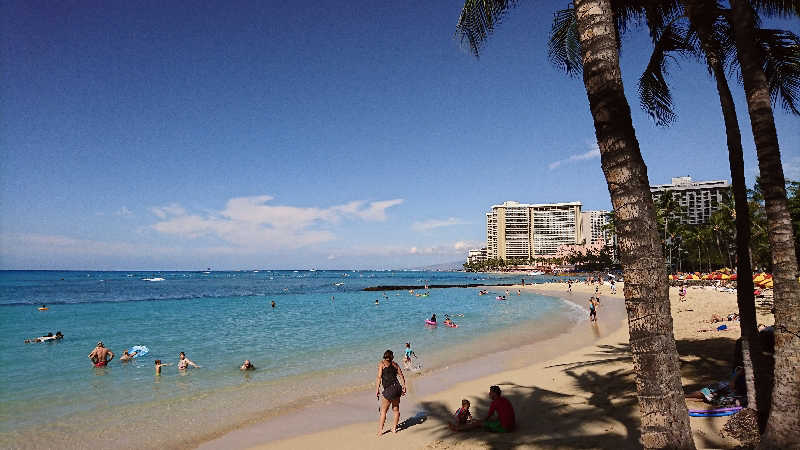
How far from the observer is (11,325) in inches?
1202

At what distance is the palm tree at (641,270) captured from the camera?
2863 mm

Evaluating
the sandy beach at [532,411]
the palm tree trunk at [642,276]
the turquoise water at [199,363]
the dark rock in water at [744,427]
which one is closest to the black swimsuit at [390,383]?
the sandy beach at [532,411]

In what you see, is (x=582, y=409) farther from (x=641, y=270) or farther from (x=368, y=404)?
(x=641, y=270)

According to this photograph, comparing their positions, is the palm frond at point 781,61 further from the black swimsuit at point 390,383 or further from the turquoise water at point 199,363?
the turquoise water at point 199,363

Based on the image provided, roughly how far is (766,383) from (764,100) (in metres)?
4.05

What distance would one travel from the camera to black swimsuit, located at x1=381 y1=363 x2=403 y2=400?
26.5 ft

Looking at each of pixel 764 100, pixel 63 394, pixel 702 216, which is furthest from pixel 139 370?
pixel 702 216

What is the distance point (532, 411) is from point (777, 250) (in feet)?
17.8

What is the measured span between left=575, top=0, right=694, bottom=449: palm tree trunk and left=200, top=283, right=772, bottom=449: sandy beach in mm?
4139

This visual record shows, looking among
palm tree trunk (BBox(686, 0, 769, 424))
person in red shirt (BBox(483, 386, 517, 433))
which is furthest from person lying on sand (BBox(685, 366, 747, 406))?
person in red shirt (BBox(483, 386, 517, 433))

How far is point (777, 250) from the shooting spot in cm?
511

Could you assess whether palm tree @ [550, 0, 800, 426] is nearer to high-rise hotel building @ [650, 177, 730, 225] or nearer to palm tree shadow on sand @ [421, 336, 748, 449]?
palm tree shadow on sand @ [421, 336, 748, 449]

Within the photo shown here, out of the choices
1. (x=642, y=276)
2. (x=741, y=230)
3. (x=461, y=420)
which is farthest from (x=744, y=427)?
(x=642, y=276)

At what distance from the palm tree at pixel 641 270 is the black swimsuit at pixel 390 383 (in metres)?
5.74
